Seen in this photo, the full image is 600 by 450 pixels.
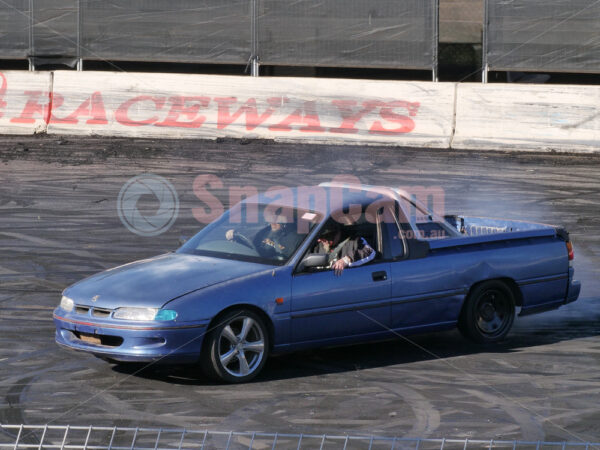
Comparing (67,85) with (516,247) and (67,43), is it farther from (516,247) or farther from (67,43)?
(516,247)

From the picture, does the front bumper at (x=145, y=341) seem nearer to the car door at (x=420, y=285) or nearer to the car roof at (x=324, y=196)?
the car roof at (x=324, y=196)

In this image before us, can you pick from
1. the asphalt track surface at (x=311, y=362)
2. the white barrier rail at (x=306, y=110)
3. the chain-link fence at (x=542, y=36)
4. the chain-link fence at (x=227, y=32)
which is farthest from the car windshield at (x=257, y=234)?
the chain-link fence at (x=542, y=36)

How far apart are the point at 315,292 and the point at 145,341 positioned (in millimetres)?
1532

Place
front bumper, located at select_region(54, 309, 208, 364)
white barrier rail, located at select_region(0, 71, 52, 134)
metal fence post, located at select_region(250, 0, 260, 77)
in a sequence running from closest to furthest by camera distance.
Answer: front bumper, located at select_region(54, 309, 208, 364), white barrier rail, located at select_region(0, 71, 52, 134), metal fence post, located at select_region(250, 0, 260, 77)

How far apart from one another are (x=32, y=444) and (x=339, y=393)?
2463 millimetres

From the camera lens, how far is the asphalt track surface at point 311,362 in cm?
742

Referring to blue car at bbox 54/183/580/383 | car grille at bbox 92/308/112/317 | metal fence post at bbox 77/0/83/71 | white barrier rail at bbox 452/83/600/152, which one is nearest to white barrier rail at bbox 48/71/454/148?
white barrier rail at bbox 452/83/600/152

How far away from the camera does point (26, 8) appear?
75.4 ft

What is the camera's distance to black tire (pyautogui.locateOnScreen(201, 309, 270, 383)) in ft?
27.4

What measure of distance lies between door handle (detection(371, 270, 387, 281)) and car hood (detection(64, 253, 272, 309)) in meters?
0.99

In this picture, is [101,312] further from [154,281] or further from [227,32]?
[227,32]

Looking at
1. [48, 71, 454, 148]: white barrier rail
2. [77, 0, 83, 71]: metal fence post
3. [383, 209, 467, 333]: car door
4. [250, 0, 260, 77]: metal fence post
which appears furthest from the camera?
[77, 0, 83, 71]: metal fence post

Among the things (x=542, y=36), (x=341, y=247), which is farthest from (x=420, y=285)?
(x=542, y=36)

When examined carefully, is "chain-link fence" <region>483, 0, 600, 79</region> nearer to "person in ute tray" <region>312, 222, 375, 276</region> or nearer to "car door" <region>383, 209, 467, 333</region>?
"car door" <region>383, 209, 467, 333</region>
